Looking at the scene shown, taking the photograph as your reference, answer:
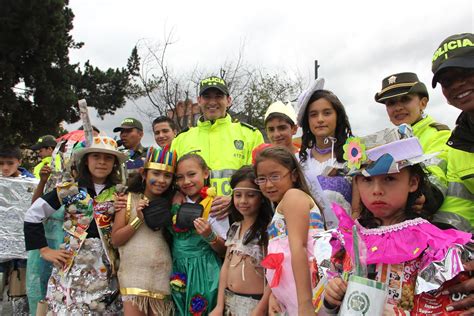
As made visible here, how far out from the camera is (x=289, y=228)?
8.50 ft

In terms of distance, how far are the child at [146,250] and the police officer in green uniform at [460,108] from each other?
2.26m

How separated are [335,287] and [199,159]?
2.09m

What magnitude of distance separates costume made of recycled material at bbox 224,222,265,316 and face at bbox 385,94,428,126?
1.71 metres

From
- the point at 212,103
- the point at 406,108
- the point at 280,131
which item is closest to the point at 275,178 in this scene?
the point at 280,131

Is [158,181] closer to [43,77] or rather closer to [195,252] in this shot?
[195,252]

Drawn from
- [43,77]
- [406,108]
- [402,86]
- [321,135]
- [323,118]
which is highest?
[43,77]

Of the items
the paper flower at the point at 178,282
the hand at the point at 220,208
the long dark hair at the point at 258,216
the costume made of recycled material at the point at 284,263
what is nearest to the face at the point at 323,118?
the long dark hair at the point at 258,216

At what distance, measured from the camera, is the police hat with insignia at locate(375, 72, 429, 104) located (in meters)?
3.72

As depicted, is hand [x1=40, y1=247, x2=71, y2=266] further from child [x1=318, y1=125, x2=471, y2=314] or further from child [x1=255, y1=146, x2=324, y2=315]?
child [x1=318, y1=125, x2=471, y2=314]

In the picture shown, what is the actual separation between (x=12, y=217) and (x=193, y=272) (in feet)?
10.7

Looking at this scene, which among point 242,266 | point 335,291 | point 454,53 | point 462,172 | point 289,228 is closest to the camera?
point 335,291

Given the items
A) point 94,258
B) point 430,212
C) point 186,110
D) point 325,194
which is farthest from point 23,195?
point 186,110

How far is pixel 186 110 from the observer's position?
55.1 ft

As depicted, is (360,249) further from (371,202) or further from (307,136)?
(307,136)
